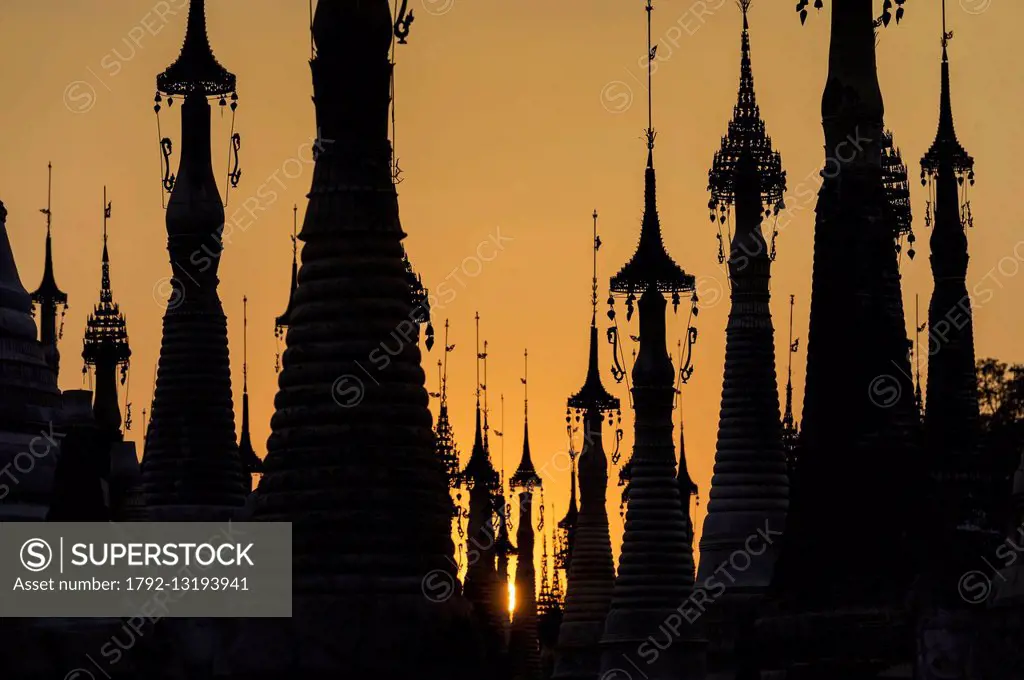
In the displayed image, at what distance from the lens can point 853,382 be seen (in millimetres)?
66312

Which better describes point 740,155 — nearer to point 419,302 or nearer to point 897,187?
point 897,187

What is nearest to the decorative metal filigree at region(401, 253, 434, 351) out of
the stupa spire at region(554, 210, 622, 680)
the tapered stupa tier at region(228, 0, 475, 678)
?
the tapered stupa tier at region(228, 0, 475, 678)

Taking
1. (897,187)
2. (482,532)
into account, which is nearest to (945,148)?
(897,187)

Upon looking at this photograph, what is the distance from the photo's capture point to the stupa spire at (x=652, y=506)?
90500 mm

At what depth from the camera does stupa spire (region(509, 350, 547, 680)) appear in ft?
434

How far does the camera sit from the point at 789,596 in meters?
65.4

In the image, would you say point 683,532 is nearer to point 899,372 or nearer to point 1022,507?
point 899,372

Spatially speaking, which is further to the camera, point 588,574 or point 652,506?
point 588,574

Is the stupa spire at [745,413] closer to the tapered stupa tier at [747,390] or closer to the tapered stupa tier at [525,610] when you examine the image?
the tapered stupa tier at [747,390]

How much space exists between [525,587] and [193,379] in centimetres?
5587

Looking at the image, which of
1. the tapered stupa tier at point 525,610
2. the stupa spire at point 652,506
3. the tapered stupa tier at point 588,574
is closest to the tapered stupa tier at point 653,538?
the stupa spire at point 652,506

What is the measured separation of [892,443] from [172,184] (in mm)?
29400

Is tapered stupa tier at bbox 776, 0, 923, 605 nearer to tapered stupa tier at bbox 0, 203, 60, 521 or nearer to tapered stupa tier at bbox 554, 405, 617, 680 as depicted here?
tapered stupa tier at bbox 0, 203, 60, 521

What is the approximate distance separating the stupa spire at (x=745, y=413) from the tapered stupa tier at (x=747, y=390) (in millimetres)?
31
